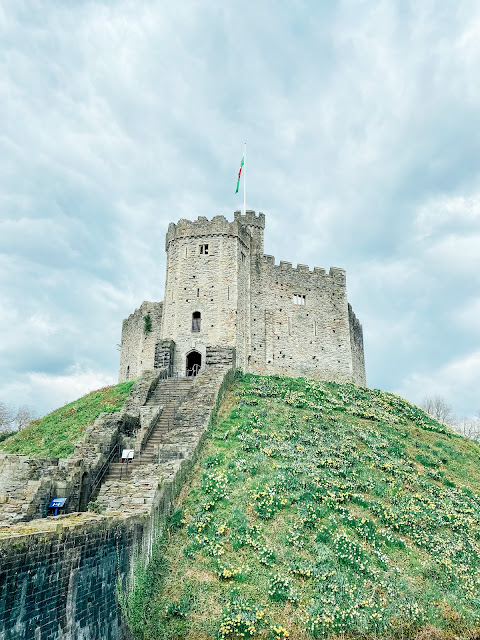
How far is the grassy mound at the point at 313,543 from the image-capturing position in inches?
418

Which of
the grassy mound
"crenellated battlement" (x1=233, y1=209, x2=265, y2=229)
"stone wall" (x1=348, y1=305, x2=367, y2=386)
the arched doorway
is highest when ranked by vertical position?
"crenellated battlement" (x1=233, y1=209, x2=265, y2=229)

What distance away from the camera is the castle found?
3089 centimetres

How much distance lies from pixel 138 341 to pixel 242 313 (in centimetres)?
1211

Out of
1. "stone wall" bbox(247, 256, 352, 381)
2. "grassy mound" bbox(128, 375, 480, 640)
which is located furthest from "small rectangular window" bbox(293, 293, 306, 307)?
"grassy mound" bbox(128, 375, 480, 640)

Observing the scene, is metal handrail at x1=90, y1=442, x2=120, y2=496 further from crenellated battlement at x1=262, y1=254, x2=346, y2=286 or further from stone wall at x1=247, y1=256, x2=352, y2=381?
crenellated battlement at x1=262, y1=254, x2=346, y2=286

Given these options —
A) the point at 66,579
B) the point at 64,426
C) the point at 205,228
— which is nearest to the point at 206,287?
the point at 205,228

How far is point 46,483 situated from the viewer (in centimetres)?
1453

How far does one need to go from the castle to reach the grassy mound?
10228mm

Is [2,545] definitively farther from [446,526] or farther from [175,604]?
[446,526]

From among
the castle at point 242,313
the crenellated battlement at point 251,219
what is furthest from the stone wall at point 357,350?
the crenellated battlement at point 251,219

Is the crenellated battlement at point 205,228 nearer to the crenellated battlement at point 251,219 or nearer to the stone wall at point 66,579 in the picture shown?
the crenellated battlement at point 251,219

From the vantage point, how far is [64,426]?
86.2 feet

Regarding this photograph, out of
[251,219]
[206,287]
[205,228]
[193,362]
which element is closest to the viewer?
[193,362]

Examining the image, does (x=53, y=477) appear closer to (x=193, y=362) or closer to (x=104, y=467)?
(x=104, y=467)
